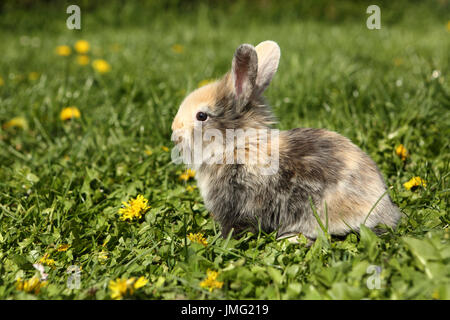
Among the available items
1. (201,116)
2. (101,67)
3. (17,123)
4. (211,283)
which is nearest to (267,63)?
(201,116)

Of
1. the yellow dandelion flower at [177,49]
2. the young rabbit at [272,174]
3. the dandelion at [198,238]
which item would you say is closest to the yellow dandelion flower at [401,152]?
the young rabbit at [272,174]

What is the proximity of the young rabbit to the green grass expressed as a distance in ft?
0.45

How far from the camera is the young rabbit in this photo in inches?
94.0

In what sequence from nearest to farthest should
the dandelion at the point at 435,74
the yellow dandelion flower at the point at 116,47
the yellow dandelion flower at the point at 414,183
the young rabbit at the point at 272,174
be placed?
the young rabbit at the point at 272,174 → the yellow dandelion flower at the point at 414,183 → the dandelion at the point at 435,74 → the yellow dandelion flower at the point at 116,47

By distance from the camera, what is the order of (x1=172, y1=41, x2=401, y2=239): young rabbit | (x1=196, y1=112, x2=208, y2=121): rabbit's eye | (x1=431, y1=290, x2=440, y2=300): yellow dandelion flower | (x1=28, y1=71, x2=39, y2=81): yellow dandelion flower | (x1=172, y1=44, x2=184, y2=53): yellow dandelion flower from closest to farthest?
(x1=431, y1=290, x2=440, y2=300): yellow dandelion flower < (x1=172, y1=41, x2=401, y2=239): young rabbit < (x1=196, y1=112, x2=208, y2=121): rabbit's eye < (x1=28, y1=71, x2=39, y2=81): yellow dandelion flower < (x1=172, y1=44, x2=184, y2=53): yellow dandelion flower

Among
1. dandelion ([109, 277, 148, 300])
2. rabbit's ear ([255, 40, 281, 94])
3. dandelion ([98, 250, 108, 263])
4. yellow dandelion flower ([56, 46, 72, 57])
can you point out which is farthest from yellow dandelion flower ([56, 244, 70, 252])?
yellow dandelion flower ([56, 46, 72, 57])

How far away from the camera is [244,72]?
8.23 ft

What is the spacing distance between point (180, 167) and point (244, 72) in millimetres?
1043

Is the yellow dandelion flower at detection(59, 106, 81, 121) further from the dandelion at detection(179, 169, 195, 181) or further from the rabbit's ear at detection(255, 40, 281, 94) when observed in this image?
the rabbit's ear at detection(255, 40, 281, 94)

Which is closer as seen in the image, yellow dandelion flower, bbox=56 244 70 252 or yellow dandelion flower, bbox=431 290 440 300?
yellow dandelion flower, bbox=431 290 440 300

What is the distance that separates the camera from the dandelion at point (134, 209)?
103 inches

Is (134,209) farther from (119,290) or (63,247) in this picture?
(119,290)

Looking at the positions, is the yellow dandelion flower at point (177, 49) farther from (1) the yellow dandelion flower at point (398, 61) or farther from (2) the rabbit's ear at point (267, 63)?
(2) the rabbit's ear at point (267, 63)

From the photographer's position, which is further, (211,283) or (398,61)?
(398,61)
